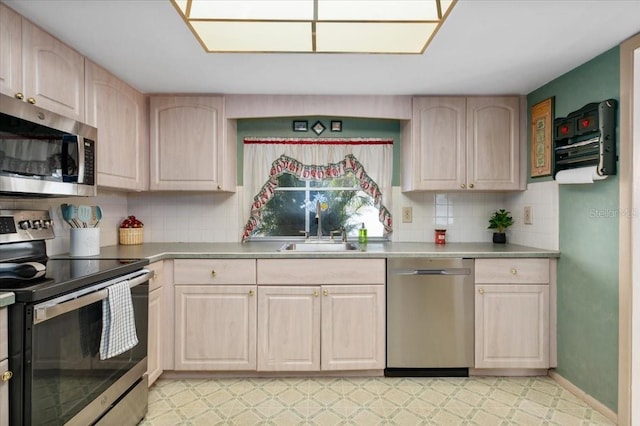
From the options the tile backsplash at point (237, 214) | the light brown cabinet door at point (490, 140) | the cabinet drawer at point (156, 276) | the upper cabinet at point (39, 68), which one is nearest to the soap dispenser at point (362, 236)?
the tile backsplash at point (237, 214)

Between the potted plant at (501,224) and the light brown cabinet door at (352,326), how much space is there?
1203 mm

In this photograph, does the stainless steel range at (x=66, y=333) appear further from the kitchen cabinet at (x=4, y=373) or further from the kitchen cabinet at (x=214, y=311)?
the kitchen cabinet at (x=214, y=311)

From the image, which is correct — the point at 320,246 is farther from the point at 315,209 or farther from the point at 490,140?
the point at 490,140

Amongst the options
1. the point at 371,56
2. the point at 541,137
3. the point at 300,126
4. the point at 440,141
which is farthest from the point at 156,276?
the point at 541,137

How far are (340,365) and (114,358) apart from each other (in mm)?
1410

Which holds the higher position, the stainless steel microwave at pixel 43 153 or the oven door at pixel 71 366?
the stainless steel microwave at pixel 43 153

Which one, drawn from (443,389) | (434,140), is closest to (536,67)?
(434,140)

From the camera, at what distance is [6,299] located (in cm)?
132

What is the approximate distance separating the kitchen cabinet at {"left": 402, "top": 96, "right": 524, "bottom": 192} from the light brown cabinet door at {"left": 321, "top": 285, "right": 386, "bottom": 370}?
39.1 inches

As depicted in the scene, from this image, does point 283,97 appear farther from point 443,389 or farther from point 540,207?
point 443,389

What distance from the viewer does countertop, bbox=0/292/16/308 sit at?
1306mm

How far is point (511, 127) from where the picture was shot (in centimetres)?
300

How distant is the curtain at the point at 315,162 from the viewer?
3.31 m

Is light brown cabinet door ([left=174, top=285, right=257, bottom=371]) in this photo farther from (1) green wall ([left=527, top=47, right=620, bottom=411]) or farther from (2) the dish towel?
(1) green wall ([left=527, top=47, right=620, bottom=411])
